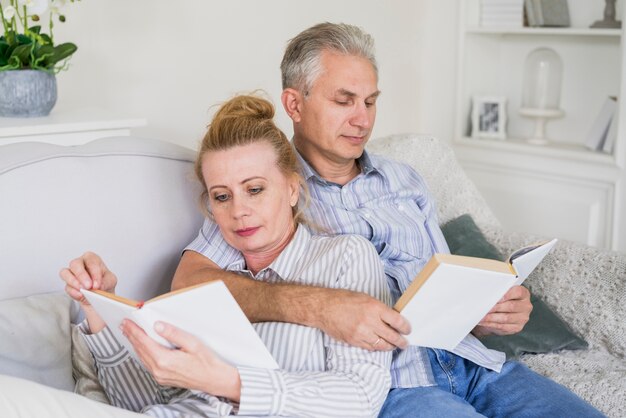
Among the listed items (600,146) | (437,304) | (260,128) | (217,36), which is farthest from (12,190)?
(600,146)

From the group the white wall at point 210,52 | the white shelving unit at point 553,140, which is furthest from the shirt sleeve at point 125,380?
the white shelving unit at point 553,140

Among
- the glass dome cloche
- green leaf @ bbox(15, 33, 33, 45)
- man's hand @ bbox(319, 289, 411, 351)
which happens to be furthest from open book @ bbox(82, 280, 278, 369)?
the glass dome cloche

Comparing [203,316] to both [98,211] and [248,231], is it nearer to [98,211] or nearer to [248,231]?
[248,231]

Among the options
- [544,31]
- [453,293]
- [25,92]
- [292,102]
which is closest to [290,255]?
[453,293]

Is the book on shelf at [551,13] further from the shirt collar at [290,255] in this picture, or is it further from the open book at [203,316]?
the open book at [203,316]

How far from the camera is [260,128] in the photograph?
1.78 m

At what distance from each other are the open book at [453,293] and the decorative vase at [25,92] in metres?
1.31

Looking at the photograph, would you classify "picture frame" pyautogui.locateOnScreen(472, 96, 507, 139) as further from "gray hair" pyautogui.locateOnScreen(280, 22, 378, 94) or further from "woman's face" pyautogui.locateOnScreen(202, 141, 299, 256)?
"woman's face" pyautogui.locateOnScreen(202, 141, 299, 256)

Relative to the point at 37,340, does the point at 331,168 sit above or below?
above

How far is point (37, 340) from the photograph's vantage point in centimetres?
158

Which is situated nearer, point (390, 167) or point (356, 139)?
point (356, 139)

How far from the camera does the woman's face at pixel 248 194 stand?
67.8 inches

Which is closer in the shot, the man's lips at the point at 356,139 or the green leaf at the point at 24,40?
the man's lips at the point at 356,139

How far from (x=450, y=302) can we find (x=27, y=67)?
1.45 metres
